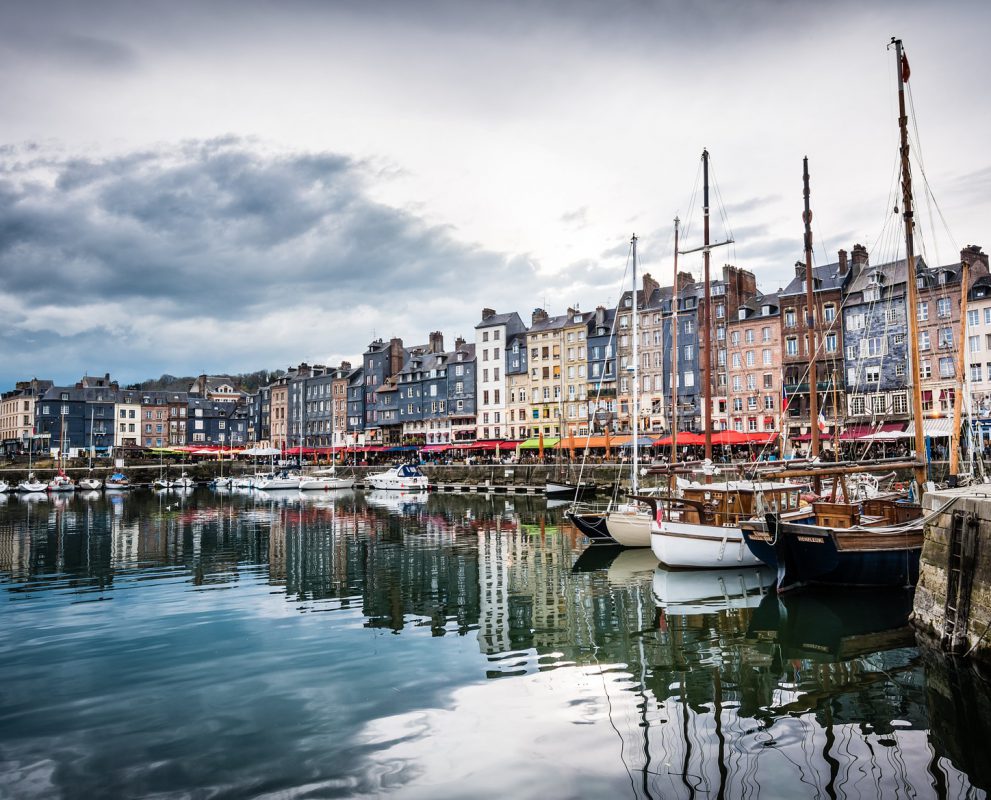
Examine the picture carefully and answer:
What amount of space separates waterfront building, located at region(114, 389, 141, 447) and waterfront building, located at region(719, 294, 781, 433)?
10321 centimetres

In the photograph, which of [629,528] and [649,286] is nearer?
[629,528]

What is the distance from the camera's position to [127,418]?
417ft

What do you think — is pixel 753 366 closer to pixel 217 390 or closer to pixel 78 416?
pixel 217 390

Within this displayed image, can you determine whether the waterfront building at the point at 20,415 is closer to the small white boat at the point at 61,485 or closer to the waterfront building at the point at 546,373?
the small white boat at the point at 61,485

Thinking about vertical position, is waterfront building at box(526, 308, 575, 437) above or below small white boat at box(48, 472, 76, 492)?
above

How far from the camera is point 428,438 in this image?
324 ft

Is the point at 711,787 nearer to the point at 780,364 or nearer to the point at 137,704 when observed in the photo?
the point at 137,704

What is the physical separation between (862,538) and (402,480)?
5799 centimetres

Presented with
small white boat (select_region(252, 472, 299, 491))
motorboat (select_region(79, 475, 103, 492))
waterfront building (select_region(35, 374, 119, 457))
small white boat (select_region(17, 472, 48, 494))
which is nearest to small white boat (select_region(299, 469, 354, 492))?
small white boat (select_region(252, 472, 299, 491))

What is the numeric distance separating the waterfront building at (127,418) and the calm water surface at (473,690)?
11336 centimetres

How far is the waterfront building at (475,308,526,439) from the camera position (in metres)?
90.8

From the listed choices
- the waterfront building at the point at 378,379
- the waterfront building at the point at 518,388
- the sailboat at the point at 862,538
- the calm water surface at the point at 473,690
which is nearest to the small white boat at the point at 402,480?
the waterfront building at the point at 518,388

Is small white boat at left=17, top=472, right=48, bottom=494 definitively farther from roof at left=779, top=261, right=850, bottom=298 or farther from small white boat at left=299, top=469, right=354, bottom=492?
roof at left=779, top=261, right=850, bottom=298

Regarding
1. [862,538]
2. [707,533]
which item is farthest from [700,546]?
[862,538]
